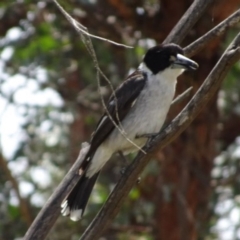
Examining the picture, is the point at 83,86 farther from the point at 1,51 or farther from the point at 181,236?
the point at 181,236

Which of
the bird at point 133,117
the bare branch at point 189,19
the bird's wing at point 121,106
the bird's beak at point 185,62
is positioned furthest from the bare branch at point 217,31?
the bird's wing at point 121,106

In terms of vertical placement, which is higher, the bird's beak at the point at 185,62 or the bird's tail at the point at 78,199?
the bird's beak at the point at 185,62

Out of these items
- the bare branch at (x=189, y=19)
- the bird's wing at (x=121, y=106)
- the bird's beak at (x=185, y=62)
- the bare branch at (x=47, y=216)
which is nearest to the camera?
the bare branch at (x=47, y=216)

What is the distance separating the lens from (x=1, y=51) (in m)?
7.01

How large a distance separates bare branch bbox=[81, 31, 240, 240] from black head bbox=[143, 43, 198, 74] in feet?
3.20

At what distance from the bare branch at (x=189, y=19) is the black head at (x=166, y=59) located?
14 centimetres

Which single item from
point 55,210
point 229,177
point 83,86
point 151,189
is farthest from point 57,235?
point 55,210

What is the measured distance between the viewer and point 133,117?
459 centimetres

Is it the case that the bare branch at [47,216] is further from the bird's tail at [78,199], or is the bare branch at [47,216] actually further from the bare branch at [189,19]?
the bare branch at [189,19]

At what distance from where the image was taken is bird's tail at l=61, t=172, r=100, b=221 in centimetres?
440

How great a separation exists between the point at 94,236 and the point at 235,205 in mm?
3898

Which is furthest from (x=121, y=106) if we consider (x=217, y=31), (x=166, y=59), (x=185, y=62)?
(x=217, y=31)

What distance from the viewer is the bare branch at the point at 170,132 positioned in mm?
3252

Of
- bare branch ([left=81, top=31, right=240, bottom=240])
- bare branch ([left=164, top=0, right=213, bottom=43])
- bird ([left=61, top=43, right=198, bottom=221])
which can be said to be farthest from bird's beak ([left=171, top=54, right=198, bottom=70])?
bare branch ([left=81, top=31, right=240, bottom=240])
